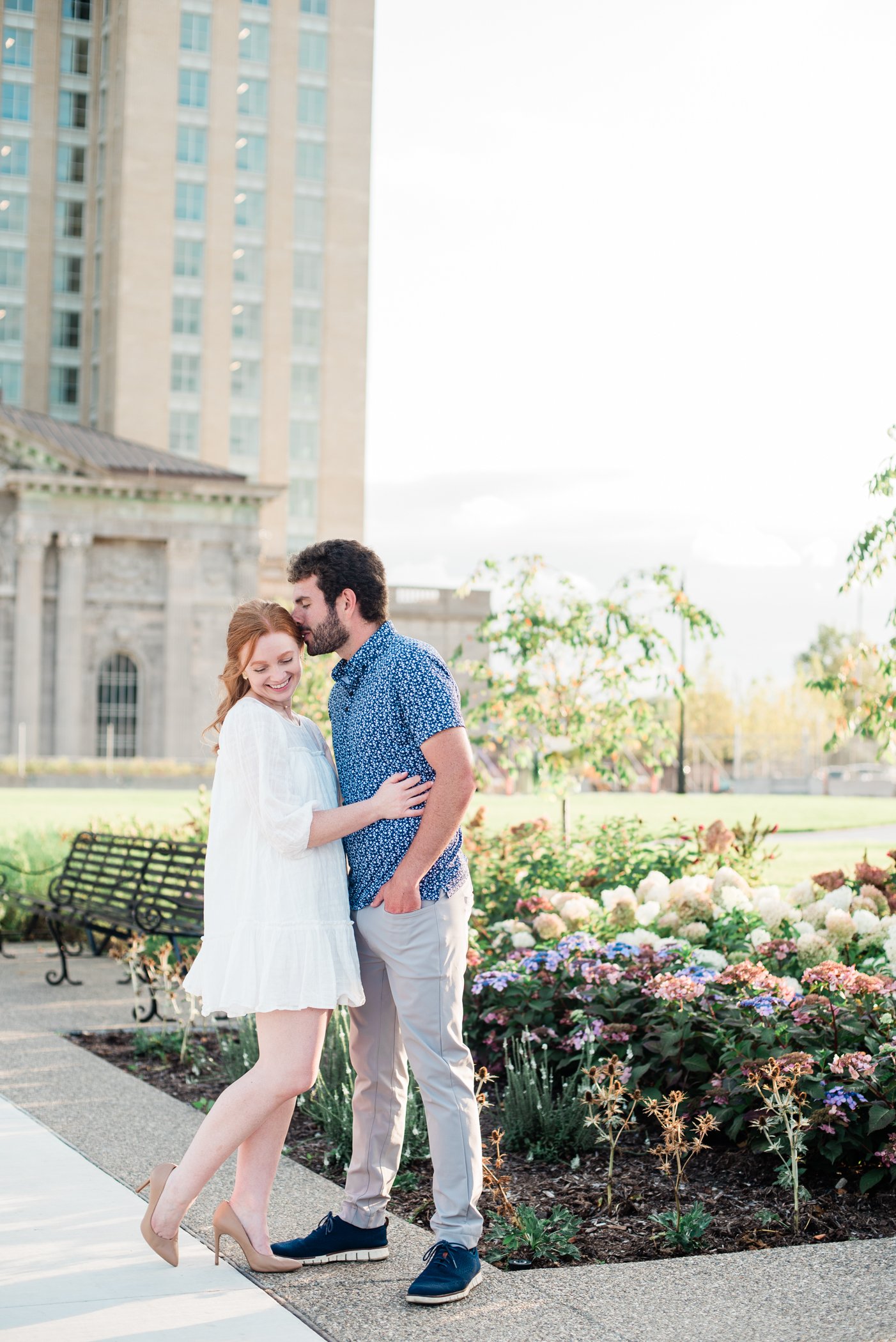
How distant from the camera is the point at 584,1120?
5410mm

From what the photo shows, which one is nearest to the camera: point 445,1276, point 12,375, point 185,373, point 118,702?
point 445,1276

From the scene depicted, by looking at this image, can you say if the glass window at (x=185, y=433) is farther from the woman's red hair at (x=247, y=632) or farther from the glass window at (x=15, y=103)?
the woman's red hair at (x=247, y=632)

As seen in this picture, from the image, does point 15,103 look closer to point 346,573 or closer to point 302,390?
point 302,390

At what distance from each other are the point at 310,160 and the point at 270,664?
7299cm

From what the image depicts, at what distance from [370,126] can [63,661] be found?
3801 centimetres

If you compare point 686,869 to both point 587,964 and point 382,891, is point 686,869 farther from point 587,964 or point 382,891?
→ point 382,891

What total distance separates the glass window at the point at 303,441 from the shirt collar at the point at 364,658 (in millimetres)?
67342

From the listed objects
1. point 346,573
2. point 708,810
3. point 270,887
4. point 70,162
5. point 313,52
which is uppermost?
point 313,52

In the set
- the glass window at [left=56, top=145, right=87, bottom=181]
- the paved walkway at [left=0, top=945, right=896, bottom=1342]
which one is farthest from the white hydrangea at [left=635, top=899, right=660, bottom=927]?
the glass window at [left=56, top=145, right=87, bottom=181]

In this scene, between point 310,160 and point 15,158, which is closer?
point 310,160

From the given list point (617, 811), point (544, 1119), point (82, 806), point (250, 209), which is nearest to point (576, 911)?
point (544, 1119)

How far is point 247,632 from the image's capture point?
4199mm

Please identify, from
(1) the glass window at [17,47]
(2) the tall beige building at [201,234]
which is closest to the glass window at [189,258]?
(2) the tall beige building at [201,234]

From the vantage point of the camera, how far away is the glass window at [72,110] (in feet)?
247
